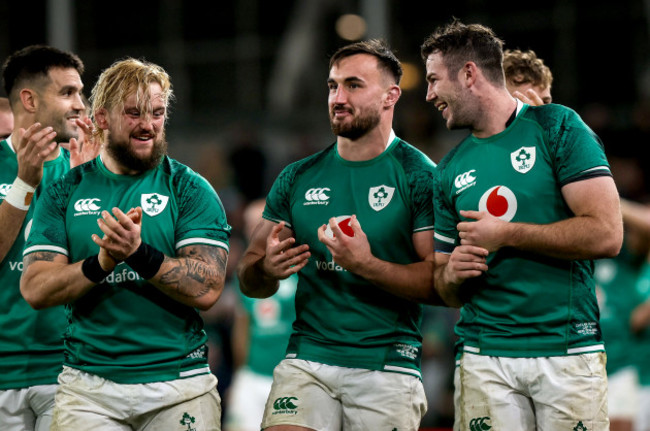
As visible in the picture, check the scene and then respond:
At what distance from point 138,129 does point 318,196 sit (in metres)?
1.00

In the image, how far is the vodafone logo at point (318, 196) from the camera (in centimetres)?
523

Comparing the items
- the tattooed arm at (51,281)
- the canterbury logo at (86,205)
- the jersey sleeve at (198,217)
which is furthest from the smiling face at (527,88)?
the tattooed arm at (51,281)

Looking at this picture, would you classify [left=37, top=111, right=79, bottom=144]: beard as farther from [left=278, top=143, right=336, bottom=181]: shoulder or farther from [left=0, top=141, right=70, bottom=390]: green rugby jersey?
[left=278, top=143, right=336, bottom=181]: shoulder

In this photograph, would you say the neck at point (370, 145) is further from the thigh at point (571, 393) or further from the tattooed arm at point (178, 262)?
the thigh at point (571, 393)

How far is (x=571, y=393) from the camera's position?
4.49 metres

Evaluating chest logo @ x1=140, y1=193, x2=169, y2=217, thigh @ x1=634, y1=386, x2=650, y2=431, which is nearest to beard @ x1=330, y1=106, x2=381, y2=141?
chest logo @ x1=140, y1=193, x2=169, y2=217

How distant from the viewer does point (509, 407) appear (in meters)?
4.61

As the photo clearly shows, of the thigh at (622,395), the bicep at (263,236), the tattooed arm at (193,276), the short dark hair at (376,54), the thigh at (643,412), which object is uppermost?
the short dark hair at (376,54)

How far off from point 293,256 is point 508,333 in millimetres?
1121

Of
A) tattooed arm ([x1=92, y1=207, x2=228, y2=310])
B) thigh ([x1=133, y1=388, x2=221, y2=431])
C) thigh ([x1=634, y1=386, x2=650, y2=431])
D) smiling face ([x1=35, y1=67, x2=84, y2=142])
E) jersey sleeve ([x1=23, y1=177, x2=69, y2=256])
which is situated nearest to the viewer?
tattooed arm ([x1=92, y1=207, x2=228, y2=310])

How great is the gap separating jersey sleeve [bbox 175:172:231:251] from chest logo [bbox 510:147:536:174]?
1441mm

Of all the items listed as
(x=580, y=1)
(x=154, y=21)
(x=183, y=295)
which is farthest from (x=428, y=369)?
(x=154, y=21)

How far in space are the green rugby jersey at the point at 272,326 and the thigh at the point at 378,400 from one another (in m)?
3.72

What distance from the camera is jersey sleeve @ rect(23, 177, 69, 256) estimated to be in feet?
15.9
